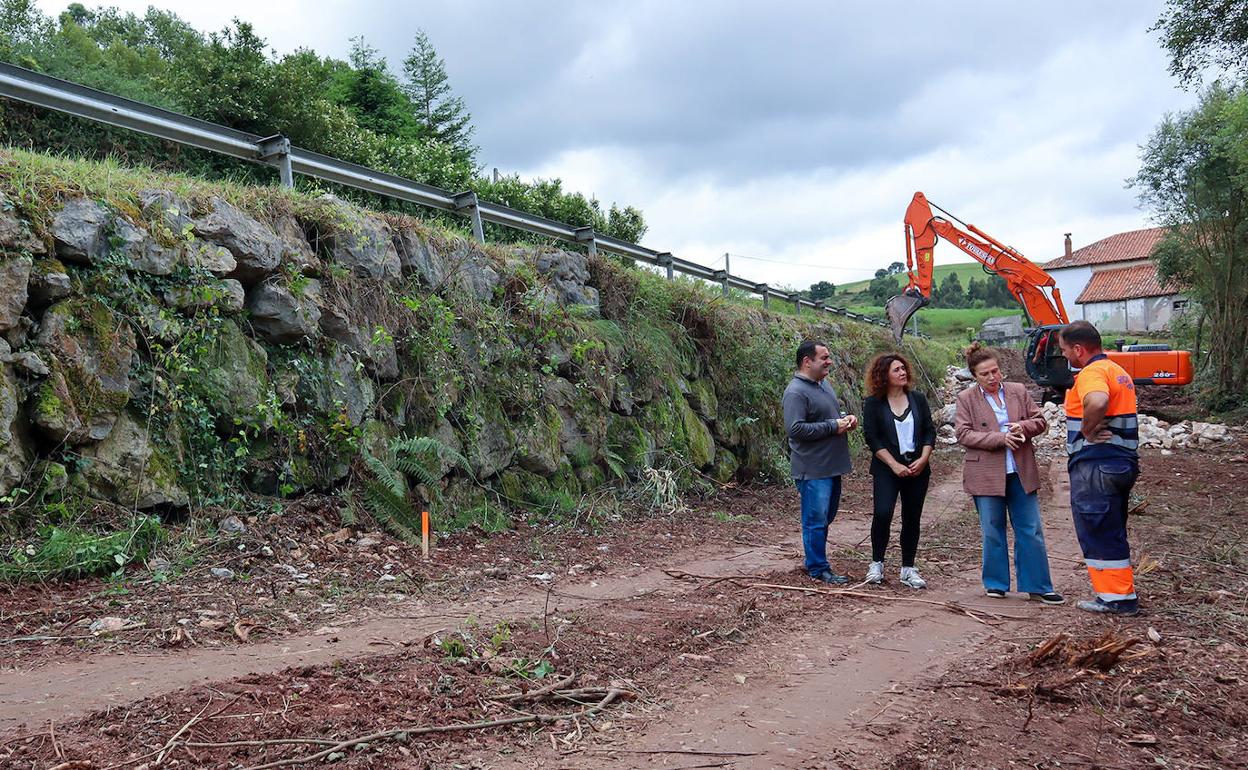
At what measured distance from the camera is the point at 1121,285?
2083 inches

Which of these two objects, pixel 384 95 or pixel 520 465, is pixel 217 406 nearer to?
pixel 520 465

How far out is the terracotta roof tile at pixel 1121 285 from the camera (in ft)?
166

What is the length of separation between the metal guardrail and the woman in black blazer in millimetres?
5050

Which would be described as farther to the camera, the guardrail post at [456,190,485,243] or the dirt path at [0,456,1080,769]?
the guardrail post at [456,190,485,243]

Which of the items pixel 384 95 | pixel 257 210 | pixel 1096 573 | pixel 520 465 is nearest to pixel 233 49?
pixel 257 210

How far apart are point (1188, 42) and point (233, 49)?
54.8ft

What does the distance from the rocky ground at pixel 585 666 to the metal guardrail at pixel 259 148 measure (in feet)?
11.6

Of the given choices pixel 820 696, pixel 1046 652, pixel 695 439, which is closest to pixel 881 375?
pixel 1046 652

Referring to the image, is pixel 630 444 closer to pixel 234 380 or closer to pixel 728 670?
pixel 234 380

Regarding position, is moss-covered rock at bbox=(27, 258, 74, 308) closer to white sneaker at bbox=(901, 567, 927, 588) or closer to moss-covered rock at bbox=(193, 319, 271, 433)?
moss-covered rock at bbox=(193, 319, 271, 433)

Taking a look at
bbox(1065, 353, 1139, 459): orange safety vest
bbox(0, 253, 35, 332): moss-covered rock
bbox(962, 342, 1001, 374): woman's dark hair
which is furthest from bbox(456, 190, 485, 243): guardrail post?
bbox(1065, 353, 1139, 459): orange safety vest

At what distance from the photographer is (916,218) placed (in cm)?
1912

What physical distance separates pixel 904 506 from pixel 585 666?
3.17 m

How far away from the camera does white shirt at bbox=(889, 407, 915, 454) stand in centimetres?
622
